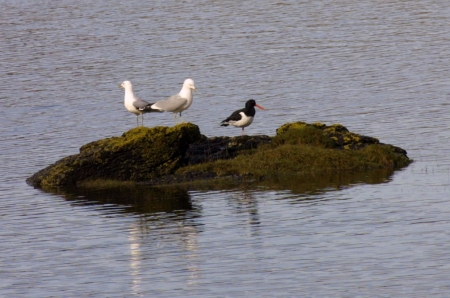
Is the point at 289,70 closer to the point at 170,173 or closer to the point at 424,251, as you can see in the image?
the point at 170,173

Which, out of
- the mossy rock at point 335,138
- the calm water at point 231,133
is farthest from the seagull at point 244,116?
the calm water at point 231,133

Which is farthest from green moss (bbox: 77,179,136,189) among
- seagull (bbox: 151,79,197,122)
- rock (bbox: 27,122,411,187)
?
seagull (bbox: 151,79,197,122)

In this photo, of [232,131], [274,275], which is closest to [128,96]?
[232,131]

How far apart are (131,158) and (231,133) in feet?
32.0

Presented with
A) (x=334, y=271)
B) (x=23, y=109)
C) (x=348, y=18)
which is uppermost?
(x=348, y=18)

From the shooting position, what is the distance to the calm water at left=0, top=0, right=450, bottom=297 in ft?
69.9

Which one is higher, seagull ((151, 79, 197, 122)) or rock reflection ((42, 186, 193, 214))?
seagull ((151, 79, 197, 122))

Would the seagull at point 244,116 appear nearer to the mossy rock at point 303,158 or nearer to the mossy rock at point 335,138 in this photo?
the mossy rock at point 335,138

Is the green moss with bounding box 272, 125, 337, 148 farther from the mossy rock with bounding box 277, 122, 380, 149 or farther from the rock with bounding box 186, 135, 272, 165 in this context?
the rock with bounding box 186, 135, 272, 165

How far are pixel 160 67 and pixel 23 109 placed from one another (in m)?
11.4

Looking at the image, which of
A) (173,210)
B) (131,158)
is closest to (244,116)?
(131,158)

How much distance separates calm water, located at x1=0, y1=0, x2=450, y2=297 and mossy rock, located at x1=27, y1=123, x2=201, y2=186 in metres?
1.03

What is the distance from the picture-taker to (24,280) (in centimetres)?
2169

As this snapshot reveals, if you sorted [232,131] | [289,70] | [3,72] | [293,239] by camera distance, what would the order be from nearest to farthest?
[293,239] < [232,131] < [289,70] < [3,72]
